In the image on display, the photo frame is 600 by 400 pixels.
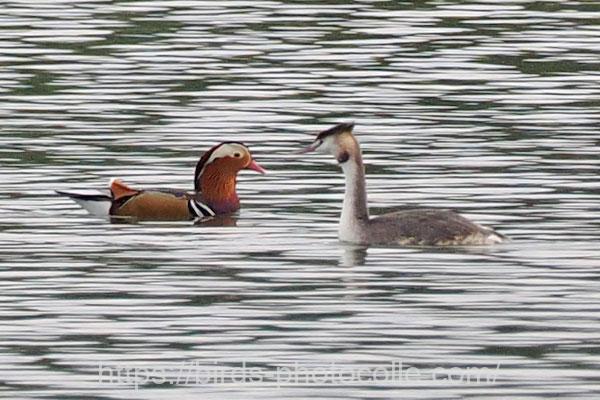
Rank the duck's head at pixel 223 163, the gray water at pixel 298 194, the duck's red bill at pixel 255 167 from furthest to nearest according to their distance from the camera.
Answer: the duck's red bill at pixel 255 167 < the duck's head at pixel 223 163 < the gray water at pixel 298 194

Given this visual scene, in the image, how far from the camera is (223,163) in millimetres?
21875

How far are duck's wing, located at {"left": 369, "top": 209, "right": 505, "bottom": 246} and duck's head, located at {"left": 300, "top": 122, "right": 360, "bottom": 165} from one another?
2.63ft

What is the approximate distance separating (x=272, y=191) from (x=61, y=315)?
6.81 metres

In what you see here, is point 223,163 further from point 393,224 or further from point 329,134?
point 393,224

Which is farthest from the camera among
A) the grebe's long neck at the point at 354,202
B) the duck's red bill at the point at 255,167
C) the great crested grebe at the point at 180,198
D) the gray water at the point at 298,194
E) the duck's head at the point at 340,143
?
the duck's red bill at the point at 255,167

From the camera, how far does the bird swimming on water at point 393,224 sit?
61.3ft

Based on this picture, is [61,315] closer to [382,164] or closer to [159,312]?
[159,312]

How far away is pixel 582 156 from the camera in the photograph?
2361 centimetres

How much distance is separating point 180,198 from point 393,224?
275cm

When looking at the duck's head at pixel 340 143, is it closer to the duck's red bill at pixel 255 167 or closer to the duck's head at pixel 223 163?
the duck's head at pixel 223 163

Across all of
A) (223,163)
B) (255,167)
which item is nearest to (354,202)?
(223,163)

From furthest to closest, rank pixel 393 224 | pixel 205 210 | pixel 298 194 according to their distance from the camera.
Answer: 1. pixel 298 194
2. pixel 205 210
3. pixel 393 224

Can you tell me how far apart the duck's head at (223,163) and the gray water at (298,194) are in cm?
38

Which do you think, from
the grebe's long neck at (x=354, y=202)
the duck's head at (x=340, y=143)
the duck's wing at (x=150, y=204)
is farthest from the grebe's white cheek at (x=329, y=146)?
the duck's wing at (x=150, y=204)
